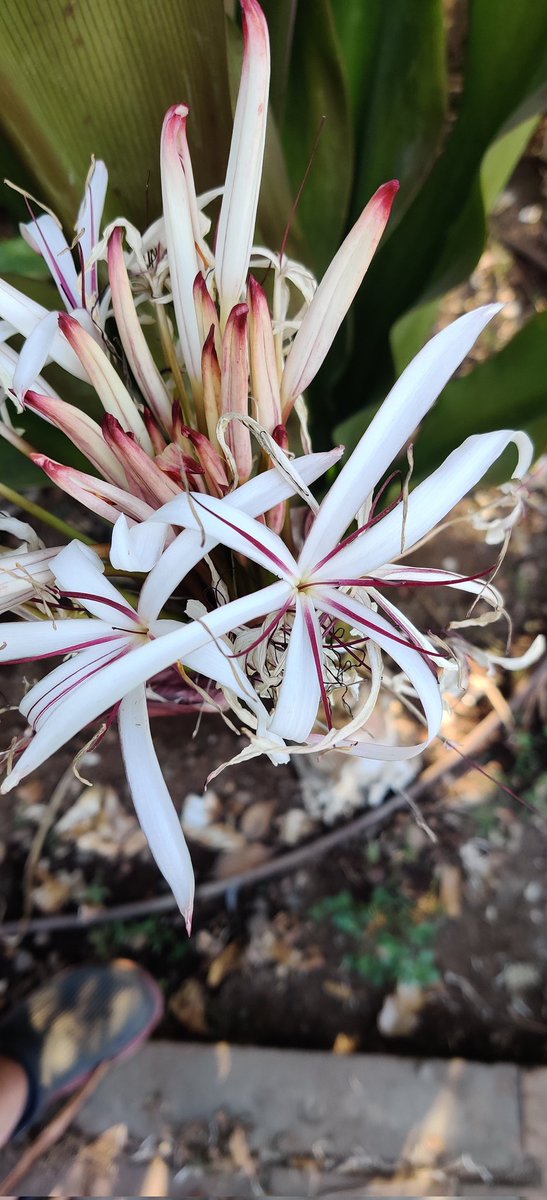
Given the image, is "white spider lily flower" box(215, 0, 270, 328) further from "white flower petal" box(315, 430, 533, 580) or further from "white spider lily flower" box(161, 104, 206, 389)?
"white flower petal" box(315, 430, 533, 580)

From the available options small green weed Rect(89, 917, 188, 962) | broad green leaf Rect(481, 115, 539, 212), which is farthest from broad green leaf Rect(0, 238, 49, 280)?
small green weed Rect(89, 917, 188, 962)

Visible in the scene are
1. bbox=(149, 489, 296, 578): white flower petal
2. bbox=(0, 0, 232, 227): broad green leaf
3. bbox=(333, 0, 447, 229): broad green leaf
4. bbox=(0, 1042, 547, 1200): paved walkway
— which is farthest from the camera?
bbox=(0, 1042, 547, 1200): paved walkway

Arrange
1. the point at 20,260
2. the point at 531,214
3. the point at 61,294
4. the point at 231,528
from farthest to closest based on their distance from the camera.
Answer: the point at 531,214
the point at 20,260
the point at 61,294
the point at 231,528

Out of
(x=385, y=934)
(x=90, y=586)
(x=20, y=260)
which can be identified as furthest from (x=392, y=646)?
(x=385, y=934)

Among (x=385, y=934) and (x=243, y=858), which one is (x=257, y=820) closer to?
(x=243, y=858)

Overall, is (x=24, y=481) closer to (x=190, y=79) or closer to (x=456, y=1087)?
(x=190, y=79)

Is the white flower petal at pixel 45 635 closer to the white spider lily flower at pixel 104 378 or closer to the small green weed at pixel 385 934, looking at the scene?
the white spider lily flower at pixel 104 378

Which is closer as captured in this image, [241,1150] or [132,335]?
[132,335]
